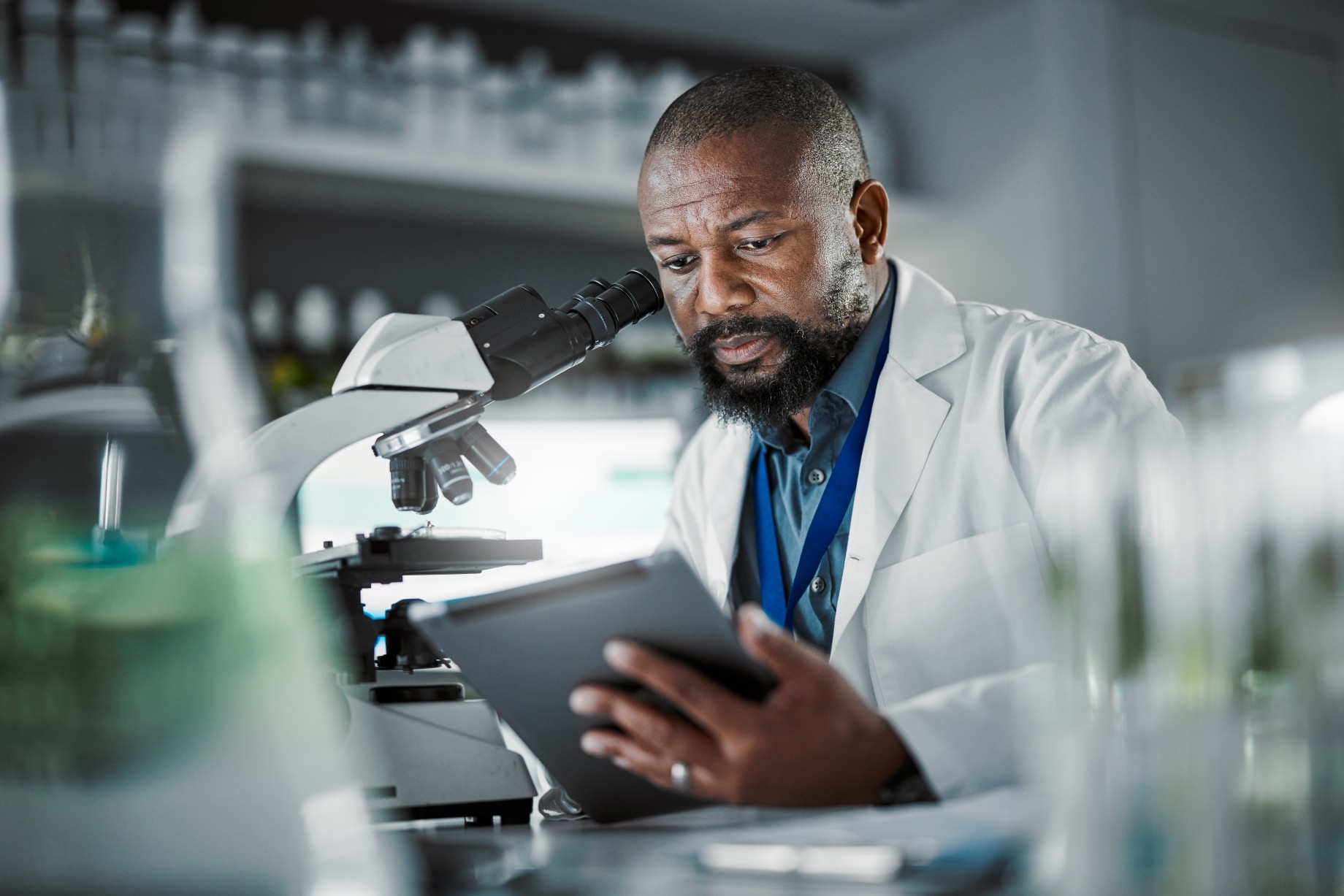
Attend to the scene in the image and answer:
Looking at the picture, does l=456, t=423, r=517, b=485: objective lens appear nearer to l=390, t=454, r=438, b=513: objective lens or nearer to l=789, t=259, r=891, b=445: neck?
l=390, t=454, r=438, b=513: objective lens

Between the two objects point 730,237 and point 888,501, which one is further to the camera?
point 730,237

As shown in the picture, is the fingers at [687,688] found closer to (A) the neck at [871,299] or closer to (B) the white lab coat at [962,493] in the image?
(B) the white lab coat at [962,493]

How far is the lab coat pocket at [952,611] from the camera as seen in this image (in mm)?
1301

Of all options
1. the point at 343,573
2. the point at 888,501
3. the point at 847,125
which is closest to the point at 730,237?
the point at 847,125

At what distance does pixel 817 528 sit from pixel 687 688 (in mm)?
704

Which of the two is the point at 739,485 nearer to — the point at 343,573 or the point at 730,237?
the point at 730,237

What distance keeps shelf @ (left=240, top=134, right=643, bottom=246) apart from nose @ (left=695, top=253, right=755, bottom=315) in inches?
46.8

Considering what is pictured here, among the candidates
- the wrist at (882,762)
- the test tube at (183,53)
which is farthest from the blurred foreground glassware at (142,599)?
the test tube at (183,53)

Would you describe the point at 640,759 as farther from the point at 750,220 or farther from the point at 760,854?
Result: the point at 750,220

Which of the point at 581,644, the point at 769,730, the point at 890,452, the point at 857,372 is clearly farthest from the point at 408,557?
the point at 857,372

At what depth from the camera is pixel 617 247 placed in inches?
127

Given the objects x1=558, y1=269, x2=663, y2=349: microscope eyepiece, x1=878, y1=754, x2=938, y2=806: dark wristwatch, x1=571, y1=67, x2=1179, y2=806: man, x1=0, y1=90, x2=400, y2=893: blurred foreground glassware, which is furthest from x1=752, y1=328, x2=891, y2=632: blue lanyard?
x1=0, y1=90, x2=400, y2=893: blurred foreground glassware

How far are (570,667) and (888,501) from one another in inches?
25.2

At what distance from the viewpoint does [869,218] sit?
5.37 ft
